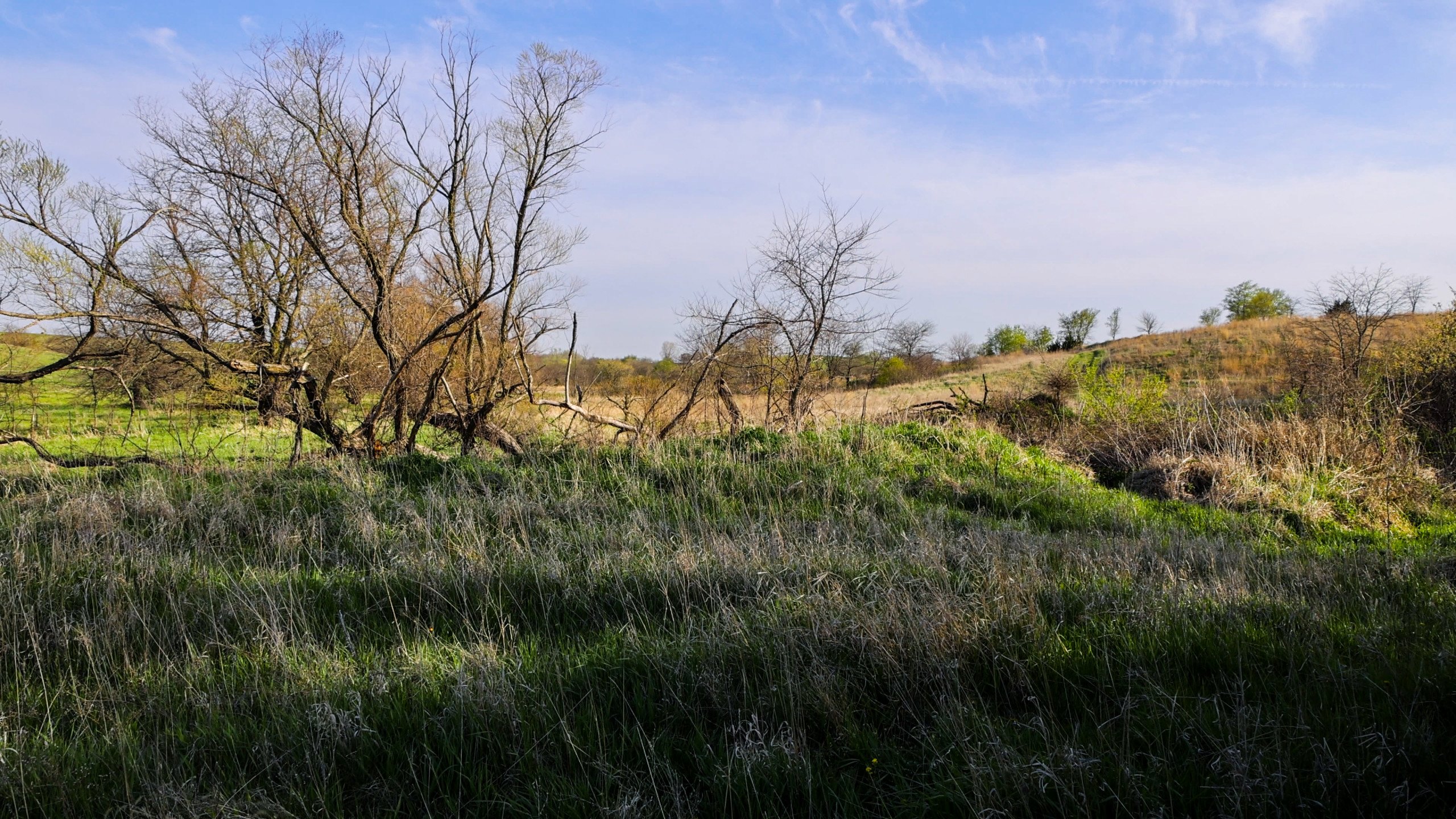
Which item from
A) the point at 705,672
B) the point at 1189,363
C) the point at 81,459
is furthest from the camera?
the point at 1189,363

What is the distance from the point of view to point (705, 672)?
3219 mm

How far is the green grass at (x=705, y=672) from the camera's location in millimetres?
2506

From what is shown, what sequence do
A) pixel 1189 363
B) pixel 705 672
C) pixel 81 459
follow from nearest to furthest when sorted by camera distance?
pixel 705 672 → pixel 81 459 → pixel 1189 363

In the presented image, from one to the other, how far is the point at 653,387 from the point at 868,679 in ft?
31.7

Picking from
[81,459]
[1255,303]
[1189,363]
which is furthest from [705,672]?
[1255,303]

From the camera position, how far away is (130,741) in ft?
9.44

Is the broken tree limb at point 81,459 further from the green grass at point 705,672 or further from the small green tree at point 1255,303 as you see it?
the small green tree at point 1255,303

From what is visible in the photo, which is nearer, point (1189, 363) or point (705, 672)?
point (705, 672)

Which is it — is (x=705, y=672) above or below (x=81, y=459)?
below

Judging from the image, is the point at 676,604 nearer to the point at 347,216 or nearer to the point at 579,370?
the point at 347,216

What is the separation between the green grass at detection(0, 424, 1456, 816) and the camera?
251 centimetres

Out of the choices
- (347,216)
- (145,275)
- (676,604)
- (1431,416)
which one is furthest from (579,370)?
(1431,416)

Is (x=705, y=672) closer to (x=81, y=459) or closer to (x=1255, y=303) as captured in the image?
(x=81, y=459)

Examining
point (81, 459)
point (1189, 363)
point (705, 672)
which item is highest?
point (1189, 363)
